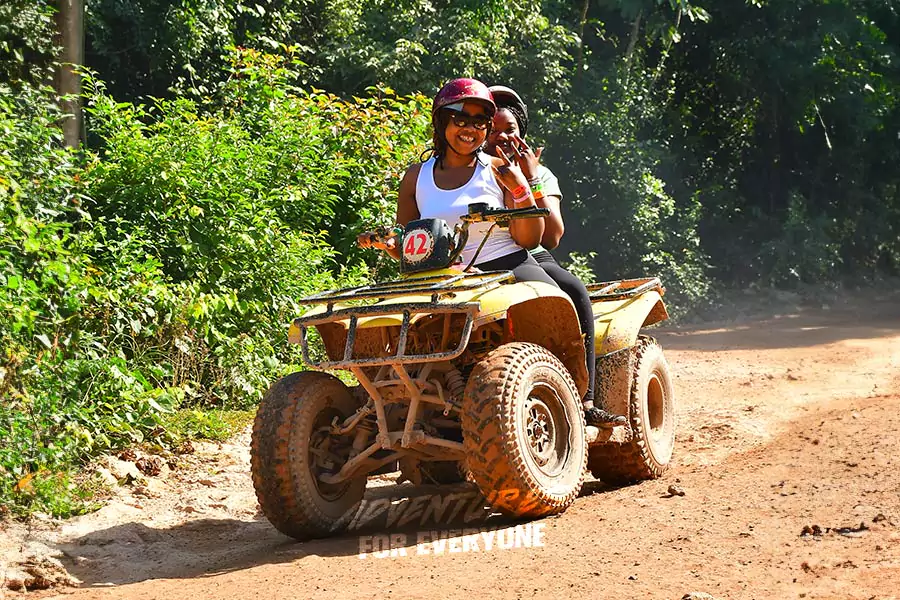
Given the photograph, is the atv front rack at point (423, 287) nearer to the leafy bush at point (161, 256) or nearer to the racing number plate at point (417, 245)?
the racing number plate at point (417, 245)

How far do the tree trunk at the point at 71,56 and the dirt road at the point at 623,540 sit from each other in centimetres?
409

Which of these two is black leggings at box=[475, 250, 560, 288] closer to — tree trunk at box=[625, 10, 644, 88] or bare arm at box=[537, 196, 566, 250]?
bare arm at box=[537, 196, 566, 250]

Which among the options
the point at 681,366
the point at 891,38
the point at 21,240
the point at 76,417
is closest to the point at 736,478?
the point at 76,417

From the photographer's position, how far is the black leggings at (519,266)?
6234 millimetres

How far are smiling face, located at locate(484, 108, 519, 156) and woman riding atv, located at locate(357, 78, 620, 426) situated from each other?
10 cm

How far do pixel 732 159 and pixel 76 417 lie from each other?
19.7m

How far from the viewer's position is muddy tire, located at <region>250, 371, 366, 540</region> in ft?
18.7

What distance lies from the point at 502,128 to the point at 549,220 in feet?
1.87

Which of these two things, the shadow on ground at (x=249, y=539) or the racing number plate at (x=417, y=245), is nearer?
the shadow on ground at (x=249, y=539)

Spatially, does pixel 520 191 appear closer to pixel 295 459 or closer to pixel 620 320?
pixel 620 320

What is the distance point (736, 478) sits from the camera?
6.53 meters

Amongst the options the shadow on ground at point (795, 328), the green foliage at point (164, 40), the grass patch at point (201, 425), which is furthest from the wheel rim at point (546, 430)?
the shadow on ground at point (795, 328)

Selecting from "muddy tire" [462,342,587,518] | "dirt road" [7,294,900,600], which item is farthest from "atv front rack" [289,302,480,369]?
"dirt road" [7,294,900,600]

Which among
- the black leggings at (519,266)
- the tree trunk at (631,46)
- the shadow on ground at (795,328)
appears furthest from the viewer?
the tree trunk at (631,46)
